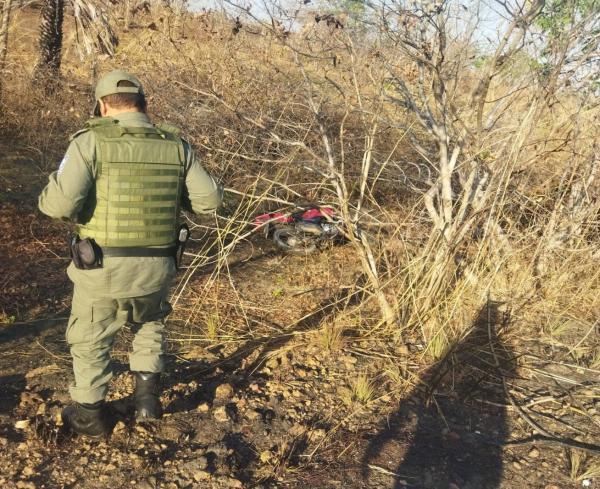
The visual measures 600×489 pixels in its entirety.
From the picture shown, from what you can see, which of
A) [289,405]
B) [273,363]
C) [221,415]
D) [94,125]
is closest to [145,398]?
[221,415]

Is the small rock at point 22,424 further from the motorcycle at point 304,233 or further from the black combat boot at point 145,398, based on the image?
the motorcycle at point 304,233

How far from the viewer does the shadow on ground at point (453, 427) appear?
2.42 meters

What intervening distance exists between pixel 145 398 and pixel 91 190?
0.99m

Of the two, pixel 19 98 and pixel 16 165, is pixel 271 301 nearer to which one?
pixel 16 165

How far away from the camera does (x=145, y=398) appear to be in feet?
8.30

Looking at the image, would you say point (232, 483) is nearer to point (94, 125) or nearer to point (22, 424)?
point (22, 424)

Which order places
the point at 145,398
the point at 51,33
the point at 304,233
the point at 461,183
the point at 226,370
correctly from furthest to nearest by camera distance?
the point at 51,33
the point at 304,233
the point at 461,183
the point at 226,370
the point at 145,398

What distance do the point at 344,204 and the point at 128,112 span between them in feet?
4.90

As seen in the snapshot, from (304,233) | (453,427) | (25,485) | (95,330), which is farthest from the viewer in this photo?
(304,233)

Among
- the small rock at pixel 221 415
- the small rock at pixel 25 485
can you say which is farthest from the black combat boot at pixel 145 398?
the small rock at pixel 25 485

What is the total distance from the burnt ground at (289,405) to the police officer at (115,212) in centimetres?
26

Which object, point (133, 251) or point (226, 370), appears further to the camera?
point (226, 370)

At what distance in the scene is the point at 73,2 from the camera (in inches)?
259

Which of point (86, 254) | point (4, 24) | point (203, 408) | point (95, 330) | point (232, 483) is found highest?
point (4, 24)
